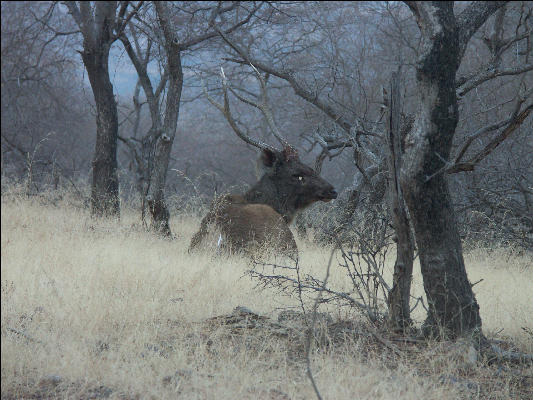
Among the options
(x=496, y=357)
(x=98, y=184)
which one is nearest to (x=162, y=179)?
(x=98, y=184)

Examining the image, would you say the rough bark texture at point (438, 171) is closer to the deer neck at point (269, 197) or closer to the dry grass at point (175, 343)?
the dry grass at point (175, 343)

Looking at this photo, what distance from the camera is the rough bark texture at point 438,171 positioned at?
12.4 feet

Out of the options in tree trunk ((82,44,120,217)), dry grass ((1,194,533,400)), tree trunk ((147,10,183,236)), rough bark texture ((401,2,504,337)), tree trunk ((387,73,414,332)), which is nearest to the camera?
dry grass ((1,194,533,400))

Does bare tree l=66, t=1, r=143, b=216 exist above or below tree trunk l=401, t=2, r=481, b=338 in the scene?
above

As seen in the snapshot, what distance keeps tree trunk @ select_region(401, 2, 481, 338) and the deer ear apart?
4169mm

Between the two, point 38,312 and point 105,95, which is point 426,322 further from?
point 105,95

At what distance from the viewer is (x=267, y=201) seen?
794 centimetres

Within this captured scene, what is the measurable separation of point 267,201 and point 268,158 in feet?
2.01

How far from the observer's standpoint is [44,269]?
538 centimetres

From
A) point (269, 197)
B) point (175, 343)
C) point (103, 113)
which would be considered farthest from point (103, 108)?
point (175, 343)

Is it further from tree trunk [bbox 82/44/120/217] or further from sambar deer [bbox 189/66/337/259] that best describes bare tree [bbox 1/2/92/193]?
sambar deer [bbox 189/66/337/259]

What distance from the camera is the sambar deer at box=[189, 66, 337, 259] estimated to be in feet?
23.0

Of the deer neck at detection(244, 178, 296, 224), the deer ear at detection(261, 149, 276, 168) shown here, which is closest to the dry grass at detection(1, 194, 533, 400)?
the deer neck at detection(244, 178, 296, 224)

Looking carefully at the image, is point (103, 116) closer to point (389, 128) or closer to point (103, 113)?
point (103, 113)
